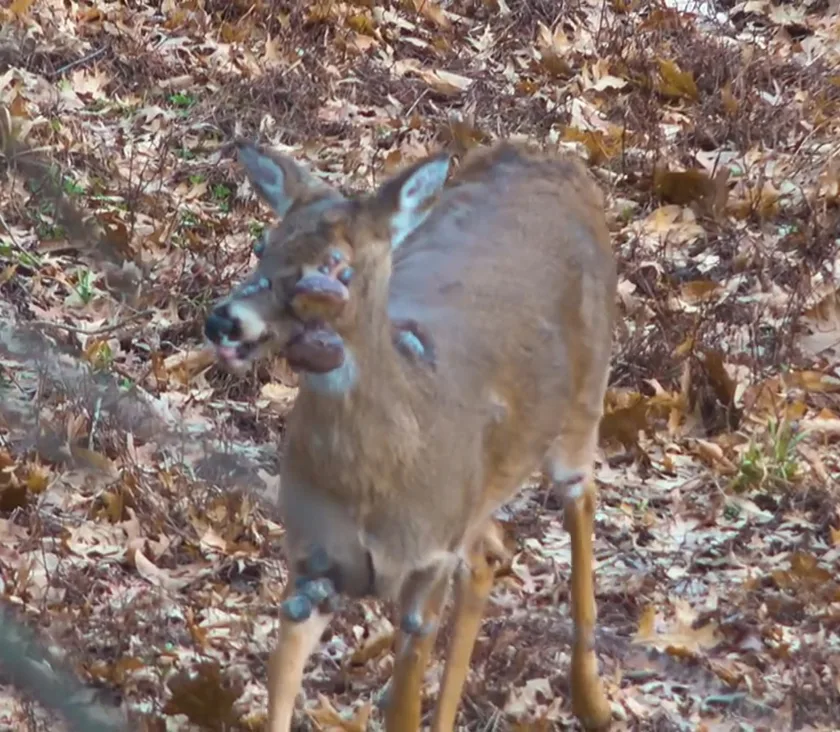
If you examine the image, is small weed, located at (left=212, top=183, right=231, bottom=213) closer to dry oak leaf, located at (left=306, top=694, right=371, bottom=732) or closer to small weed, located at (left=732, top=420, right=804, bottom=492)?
small weed, located at (left=732, top=420, right=804, bottom=492)

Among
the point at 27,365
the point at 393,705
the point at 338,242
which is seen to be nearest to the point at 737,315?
the point at 27,365

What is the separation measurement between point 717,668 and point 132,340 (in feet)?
8.96

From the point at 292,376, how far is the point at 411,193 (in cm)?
303

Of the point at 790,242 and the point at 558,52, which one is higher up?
the point at 558,52

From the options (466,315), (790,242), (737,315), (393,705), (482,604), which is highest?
(790,242)

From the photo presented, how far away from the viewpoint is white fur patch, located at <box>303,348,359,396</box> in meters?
3.59

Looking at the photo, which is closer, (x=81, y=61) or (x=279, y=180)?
(x=279, y=180)

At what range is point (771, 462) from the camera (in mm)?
6191

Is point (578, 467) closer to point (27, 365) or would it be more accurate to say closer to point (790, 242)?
point (27, 365)

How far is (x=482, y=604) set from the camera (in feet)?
15.0

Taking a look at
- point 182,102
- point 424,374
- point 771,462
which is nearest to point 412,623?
point 424,374

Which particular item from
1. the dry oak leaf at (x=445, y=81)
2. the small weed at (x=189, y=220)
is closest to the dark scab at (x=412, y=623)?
the small weed at (x=189, y=220)

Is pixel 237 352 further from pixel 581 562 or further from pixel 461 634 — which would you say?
pixel 581 562

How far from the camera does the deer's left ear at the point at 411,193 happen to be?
3.57 meters
